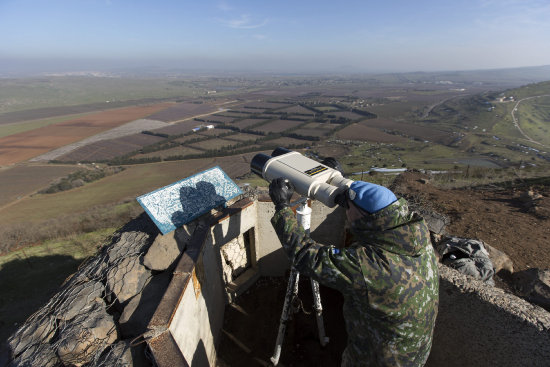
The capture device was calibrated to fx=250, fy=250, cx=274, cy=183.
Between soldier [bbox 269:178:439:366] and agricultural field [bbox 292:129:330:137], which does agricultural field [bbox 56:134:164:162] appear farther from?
soldier [bbox 269:178:439:366]

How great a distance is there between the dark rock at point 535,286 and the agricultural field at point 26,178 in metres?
42.0

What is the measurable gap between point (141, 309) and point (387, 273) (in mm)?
3682

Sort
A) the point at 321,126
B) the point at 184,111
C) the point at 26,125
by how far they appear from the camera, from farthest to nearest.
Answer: the point at 184,111 < the point at 26,125 < the point at 321,126

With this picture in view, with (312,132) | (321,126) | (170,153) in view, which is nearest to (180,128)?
(170,153)

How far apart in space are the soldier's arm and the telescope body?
0.79m

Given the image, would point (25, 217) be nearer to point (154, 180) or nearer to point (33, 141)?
point (154, 180)

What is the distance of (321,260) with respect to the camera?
235cm

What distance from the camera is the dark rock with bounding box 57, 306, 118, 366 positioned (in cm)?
322

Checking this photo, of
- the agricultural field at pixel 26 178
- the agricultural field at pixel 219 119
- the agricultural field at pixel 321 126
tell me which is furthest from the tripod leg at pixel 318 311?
the agricultural field at pixel 219 119

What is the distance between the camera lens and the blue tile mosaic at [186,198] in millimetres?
4844

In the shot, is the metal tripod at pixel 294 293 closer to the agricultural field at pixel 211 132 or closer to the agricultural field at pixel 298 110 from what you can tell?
the agricultural field at pixel 211 132

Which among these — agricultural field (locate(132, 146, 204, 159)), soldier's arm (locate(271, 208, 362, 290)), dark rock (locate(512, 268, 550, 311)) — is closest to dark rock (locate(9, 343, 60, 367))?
soldier's arm (locate(271, 208, 362, 290))

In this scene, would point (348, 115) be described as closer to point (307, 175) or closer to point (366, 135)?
point (366, 135)

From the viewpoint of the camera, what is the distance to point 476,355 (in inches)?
144
